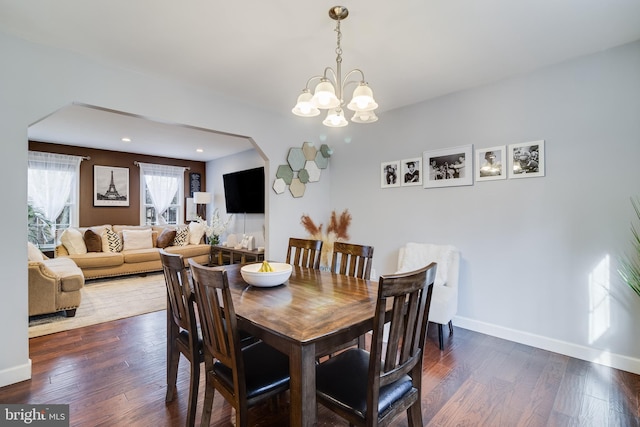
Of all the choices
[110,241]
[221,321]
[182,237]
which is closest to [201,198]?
[182,237]

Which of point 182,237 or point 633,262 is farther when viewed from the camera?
point 182,237

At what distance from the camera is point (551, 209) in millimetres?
2633

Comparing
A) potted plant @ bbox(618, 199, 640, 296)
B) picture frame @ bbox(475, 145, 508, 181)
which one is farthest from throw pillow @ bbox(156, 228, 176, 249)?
potted plant @ bbox(618, 199, 640, 296)

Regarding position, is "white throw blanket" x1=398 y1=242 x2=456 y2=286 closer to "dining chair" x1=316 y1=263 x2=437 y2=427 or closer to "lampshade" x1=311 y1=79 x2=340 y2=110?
"dining chair" x1=316 y1=263 x2=437 y2=427

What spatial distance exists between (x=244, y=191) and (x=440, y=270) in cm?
395

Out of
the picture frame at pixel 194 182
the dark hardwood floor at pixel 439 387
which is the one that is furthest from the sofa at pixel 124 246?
the dark hardwood floor at pixel 439 387

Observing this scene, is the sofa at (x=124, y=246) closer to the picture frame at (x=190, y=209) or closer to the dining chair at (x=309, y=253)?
the picture frame at (x=190, y=209)

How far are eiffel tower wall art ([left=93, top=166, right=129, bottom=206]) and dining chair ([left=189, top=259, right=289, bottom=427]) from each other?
5.88m

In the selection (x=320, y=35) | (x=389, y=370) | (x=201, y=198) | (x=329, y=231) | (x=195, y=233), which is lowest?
(x=389, y=370)

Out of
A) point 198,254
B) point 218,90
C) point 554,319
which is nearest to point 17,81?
point 218,90

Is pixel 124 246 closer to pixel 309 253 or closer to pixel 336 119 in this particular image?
pixel 309 253

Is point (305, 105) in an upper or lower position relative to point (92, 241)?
upper

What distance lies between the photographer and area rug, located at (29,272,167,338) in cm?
319

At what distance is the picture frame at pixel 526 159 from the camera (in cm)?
268
